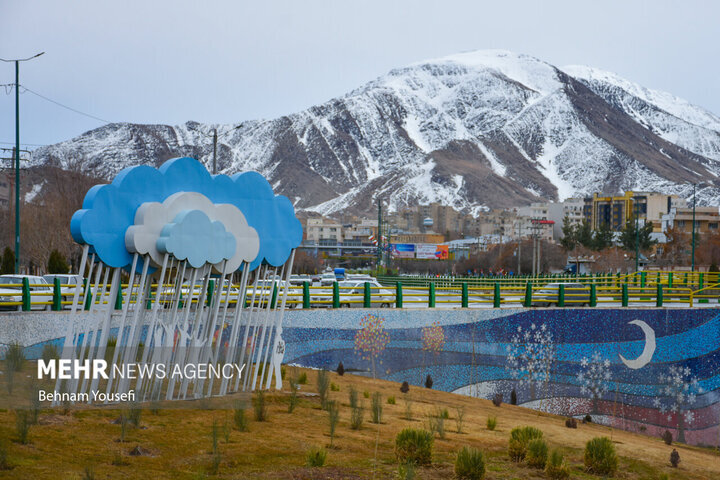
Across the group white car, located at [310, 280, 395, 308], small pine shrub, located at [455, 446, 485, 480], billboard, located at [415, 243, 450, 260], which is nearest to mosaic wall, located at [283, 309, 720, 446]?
white car, located at [310, 280, 395, 308]

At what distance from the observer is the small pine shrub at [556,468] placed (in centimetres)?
1227

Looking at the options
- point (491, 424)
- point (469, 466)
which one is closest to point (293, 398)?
point (491, 424)

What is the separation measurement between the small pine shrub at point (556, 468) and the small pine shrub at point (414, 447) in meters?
1.69

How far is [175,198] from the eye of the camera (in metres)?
14.9

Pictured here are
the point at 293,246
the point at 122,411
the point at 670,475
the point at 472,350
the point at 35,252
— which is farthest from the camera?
the point at 35,252

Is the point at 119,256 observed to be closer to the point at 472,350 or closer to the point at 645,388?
the point at 472,350

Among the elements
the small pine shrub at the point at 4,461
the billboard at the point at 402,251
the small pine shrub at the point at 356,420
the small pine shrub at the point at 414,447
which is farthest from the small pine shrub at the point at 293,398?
the billboard at the point at 402,251

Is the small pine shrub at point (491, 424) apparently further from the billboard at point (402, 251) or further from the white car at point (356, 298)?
the billboard at point (402, 251)

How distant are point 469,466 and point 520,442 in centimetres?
193

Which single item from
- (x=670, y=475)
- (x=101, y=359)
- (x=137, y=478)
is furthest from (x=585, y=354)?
(x=137, y=478)

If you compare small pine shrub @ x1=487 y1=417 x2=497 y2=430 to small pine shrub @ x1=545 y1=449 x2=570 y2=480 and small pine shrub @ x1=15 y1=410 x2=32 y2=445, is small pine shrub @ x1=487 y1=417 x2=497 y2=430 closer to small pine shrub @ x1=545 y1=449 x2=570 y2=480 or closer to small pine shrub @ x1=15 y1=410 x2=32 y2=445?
small pine shrub @ x1=545 y1=449 x2=570 y2=480

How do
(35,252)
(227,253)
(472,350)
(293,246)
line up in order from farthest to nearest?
(35,252), (472,350), (293,246), (227,253)

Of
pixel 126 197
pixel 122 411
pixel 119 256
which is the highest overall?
pixel 126 197

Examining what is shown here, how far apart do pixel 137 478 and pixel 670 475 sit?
28.2 ft
